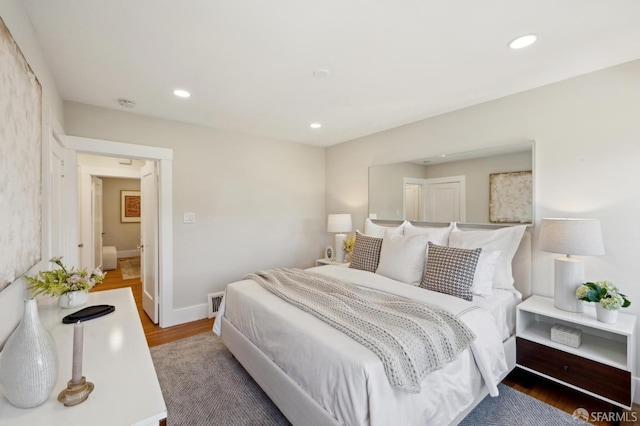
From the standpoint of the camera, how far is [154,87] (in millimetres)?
2486

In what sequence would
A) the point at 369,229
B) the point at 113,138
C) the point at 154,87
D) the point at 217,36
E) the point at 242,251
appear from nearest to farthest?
the point at 217,36
the point at 154,87
the point at 113,138
the point at 369,229
the point at 242,251

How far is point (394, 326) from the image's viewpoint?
164 cm

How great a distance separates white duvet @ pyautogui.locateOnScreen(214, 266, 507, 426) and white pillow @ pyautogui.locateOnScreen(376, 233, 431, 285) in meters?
0.23

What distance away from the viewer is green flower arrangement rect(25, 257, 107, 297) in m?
1.54

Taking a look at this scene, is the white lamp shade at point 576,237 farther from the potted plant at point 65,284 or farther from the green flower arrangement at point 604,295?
the potted plant at point 65,284

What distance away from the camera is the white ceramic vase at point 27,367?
88 cm

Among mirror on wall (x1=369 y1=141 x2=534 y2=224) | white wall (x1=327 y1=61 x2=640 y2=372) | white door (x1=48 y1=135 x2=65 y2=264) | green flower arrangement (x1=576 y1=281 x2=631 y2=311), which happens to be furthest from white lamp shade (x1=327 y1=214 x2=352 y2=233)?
white door (x1=48 y1=135 x2=65 y2=264)

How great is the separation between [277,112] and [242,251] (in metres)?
1.91

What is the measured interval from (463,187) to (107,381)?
3.10 meters

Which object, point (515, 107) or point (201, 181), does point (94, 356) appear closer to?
point (201, 181)

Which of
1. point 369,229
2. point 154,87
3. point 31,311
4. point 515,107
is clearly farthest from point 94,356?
point 515,107

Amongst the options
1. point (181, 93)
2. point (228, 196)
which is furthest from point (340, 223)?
point (181, 93)

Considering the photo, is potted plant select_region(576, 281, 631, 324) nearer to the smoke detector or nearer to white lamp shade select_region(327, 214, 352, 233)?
white lamp shade select_region(327, 214, 352, 233)

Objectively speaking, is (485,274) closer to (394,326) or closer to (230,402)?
(394,326)
